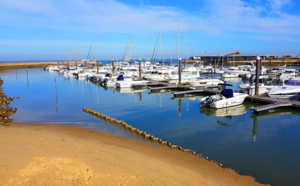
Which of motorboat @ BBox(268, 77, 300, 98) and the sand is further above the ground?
motorboat @ BBox(268, 77, 300, 98)

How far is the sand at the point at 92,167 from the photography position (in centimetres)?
619

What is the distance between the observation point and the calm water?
10422 mm

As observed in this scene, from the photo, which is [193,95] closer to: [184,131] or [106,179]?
[184,131]

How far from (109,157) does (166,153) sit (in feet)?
11.0

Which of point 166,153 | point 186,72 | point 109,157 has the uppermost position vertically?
point 186,72

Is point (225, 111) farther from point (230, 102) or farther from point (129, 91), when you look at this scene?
point (129, 91)

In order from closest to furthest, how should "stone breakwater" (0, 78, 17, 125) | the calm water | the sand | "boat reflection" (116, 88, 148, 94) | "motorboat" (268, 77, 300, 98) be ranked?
the sand
the calm water
"stone breakwater" (0, 78, 17, 125)
"motorboat" (268, 77, 300, 98)
"boat reflection" (116, 88, 148, 94)

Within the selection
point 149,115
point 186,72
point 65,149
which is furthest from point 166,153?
point 186,72

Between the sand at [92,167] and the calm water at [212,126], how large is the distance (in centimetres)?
151

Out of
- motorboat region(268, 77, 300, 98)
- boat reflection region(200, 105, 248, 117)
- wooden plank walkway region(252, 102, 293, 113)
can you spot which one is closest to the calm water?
boat reflection region(200, 105, 248, 117)

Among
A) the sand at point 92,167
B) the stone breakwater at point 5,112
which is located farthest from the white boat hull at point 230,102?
the stone breakwater at point 5,112

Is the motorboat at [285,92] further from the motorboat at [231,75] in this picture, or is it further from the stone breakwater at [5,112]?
the motorboat at [231,75]

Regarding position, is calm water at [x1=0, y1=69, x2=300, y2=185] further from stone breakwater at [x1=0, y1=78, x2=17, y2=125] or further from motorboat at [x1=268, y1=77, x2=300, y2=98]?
motorboat at [x1=268, y1=77, x2=300, y2=98]

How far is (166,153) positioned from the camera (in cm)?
1110
